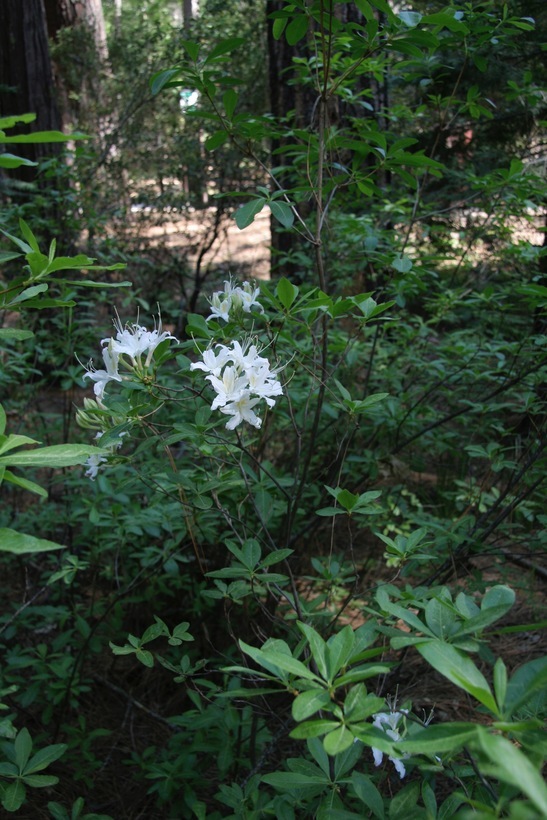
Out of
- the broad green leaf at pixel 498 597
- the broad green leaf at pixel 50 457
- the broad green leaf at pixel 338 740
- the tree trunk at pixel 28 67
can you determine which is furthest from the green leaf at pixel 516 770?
the tree trunk at pixel 28 67

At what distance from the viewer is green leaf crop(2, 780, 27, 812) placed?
133 cm

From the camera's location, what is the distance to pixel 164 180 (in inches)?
272

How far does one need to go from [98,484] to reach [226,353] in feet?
4.05

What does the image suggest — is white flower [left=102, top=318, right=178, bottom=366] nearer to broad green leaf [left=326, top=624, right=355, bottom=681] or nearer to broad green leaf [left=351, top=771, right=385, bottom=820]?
broad green leaf [left=326, top=624, right=355, bottom=681]

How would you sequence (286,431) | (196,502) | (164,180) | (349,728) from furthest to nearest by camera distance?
(164,180)
(286,431)
(196,502)
(349,728)

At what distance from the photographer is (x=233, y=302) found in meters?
1.51

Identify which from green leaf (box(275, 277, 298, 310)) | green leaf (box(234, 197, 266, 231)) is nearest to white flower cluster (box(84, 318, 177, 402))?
green leaf (box(275, 277, 298, 310))

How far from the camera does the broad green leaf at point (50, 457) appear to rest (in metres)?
0.74

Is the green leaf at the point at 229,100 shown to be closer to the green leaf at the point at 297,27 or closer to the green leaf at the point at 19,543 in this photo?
the green leaf at the point at 297,27

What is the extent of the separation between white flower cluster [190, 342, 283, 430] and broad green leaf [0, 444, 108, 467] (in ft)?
1.36

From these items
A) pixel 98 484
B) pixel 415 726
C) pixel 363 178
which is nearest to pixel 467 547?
pixel 415 726

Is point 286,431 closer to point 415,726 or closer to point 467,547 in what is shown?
point 467,547

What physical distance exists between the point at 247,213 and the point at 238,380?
50 cm

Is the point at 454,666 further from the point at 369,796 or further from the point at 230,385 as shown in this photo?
the point at 230,385
